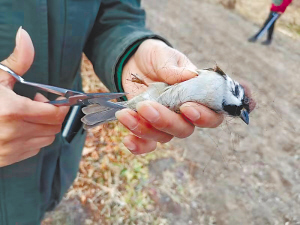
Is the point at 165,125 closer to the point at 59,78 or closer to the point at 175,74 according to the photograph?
the point at 175,74

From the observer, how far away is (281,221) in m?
1.52

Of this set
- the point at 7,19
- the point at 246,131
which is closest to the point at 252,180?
the point at 246,131

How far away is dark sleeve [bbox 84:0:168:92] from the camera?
4.05ft

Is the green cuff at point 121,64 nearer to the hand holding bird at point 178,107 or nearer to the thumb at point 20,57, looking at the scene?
the hand holding bird at point 178,107

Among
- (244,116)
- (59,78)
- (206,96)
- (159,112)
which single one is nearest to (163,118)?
(159,112)

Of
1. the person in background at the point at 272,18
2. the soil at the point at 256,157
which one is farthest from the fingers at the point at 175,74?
the person in background at the point at 272,18

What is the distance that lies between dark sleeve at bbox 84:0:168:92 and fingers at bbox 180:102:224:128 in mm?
497

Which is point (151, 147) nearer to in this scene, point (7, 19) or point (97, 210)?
point (7, 19)

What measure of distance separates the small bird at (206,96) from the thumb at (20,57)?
0.26 meters

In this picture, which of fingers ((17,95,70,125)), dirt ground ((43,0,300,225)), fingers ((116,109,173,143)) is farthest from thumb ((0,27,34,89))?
dirt ground ((43,0,300,225))

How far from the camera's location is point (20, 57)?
36.3 inches

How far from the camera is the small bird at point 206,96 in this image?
0.84 meters

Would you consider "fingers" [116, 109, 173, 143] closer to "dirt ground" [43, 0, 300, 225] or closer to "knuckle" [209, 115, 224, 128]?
"knuckle" [209, 115, 224, 128]

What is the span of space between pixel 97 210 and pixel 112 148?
574mm
